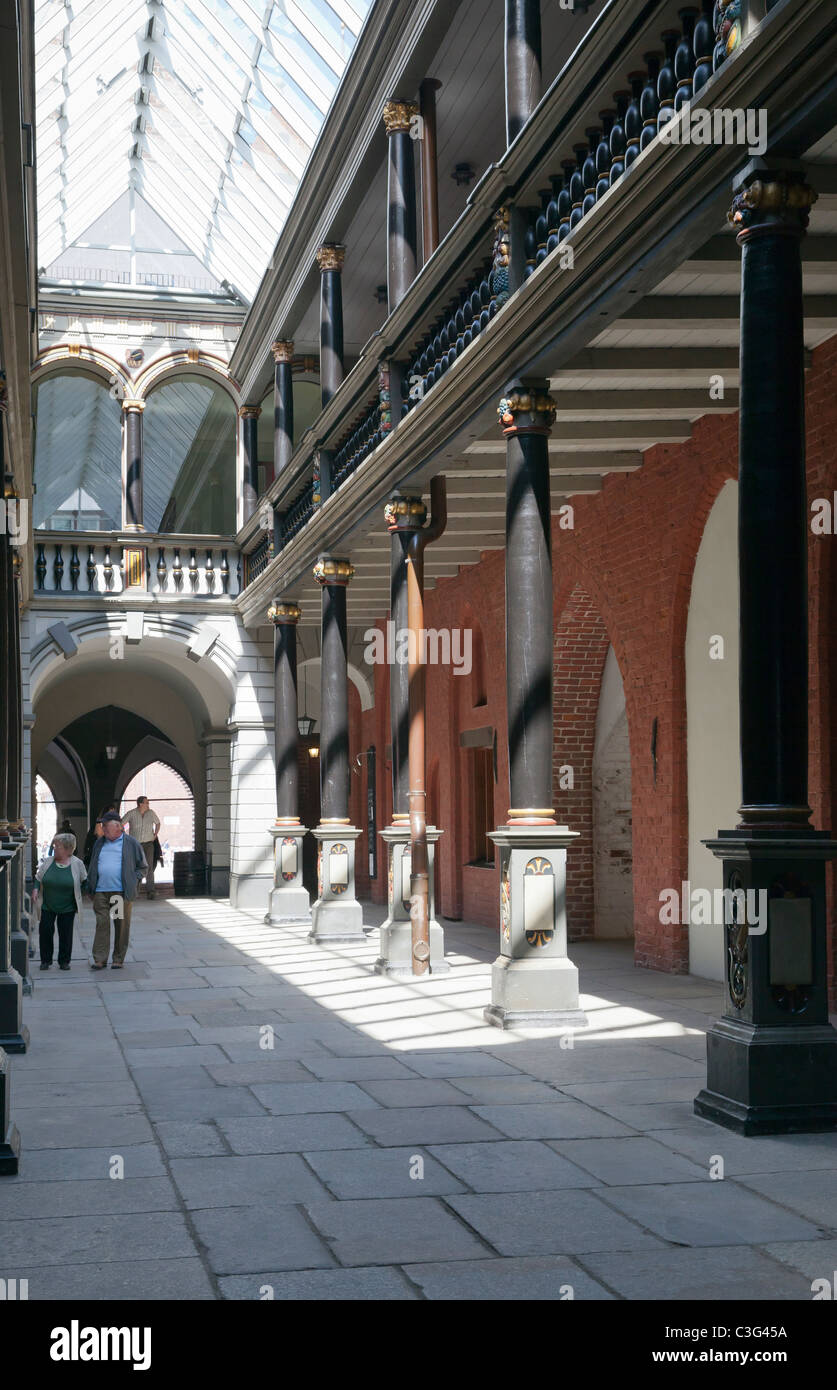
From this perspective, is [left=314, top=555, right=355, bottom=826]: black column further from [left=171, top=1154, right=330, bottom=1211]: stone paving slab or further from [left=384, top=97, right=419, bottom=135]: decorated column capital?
[left=171, top=1154, right=330, bottom=1211]: stone paving slab

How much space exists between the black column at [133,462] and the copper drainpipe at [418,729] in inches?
448

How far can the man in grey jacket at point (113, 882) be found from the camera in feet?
45.1

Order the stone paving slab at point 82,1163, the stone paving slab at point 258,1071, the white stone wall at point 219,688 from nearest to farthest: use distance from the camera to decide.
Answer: the stone paving slab at point 82,1163
the stone paving slab at point 258,1071
the white stone wall at point 219,688

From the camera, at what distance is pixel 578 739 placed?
15781 millimetres

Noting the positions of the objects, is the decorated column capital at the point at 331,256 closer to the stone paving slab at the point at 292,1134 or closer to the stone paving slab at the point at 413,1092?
the stone paving slab at the point at 413,1092

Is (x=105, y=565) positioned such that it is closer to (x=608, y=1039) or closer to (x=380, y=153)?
(x=380, y=153)

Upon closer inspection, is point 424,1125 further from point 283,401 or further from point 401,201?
point 283,401

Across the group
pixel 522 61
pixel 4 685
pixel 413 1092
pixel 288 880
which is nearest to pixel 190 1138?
pixel 413 1092

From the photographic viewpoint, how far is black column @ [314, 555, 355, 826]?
16.3 meters

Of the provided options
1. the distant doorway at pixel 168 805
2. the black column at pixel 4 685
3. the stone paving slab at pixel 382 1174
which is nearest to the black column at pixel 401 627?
the black column at pixel 4 685

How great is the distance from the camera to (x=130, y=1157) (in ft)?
20.4

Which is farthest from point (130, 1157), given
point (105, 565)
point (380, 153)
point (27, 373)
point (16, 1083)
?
point (105, 565)

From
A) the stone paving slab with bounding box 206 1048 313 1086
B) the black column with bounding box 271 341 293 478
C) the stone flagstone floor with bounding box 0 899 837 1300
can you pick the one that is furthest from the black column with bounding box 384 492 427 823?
the black column with bounding box 271 341 293 478

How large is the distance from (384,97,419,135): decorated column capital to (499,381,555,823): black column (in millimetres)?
4744
